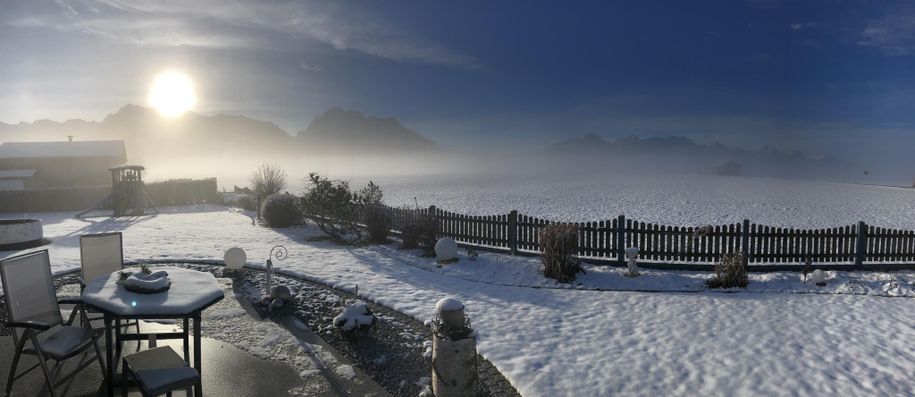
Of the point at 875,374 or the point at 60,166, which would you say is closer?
the point at 875,374

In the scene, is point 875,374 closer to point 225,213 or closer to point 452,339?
point 452,339

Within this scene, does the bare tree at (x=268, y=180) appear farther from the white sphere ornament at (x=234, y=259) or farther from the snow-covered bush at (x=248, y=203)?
the white sphere ornament at (x=234, y=259)

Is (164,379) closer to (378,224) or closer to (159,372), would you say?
(159,372)

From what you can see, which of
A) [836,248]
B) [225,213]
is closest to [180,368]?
[836,248]

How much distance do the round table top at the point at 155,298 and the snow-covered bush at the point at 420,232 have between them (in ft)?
25.3

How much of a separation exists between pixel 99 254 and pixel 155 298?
3.30 m

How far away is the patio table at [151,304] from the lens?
15.2 feet

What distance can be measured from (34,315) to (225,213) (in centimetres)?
1943

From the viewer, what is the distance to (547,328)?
7.01m

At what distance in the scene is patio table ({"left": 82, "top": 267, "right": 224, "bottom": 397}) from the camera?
4621 millimetres

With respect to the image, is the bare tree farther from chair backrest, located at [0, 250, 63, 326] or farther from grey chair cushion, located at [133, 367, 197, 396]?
grey chair cushion, located at [133, 367, 197, 396]

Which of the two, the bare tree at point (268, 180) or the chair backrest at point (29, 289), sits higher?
the bare tree at point (268, 180)

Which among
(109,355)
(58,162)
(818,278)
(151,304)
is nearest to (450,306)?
(151,304)

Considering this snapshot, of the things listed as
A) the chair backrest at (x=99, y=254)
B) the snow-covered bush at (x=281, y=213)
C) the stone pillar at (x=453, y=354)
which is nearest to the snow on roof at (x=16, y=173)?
the snow-covered bush at (x=281, y=213)
